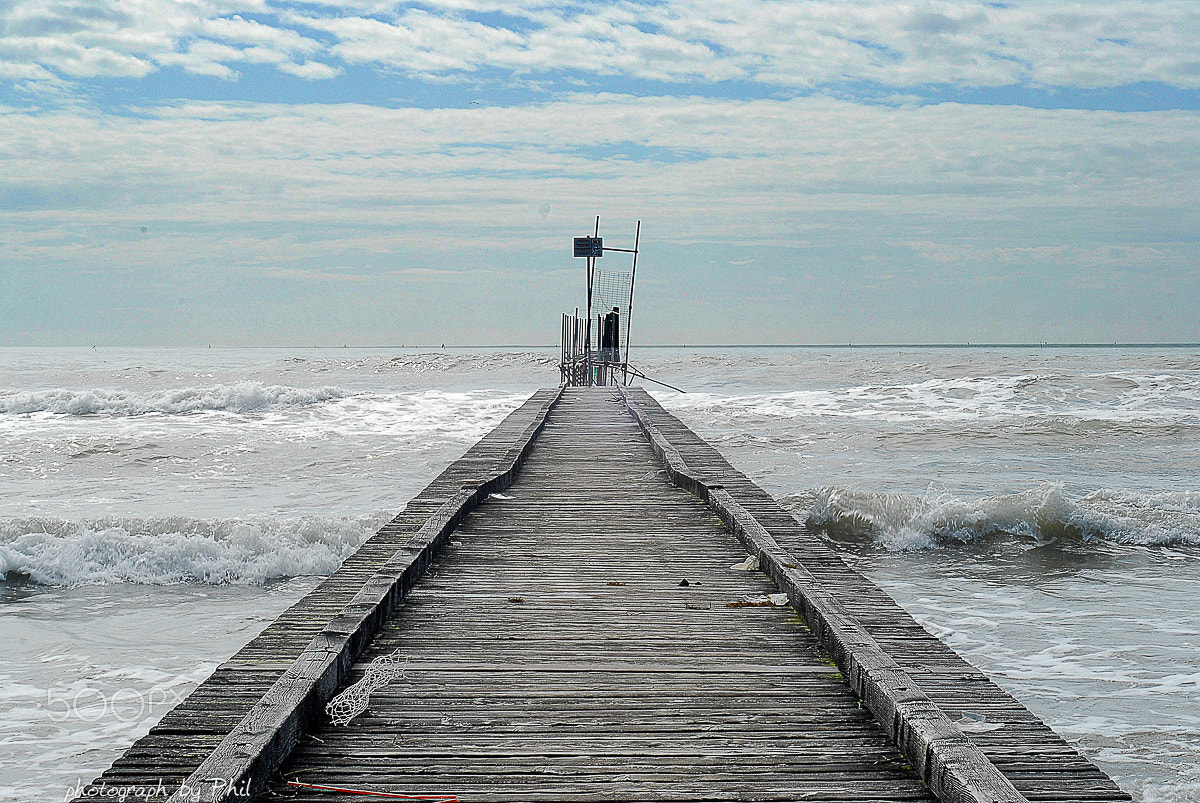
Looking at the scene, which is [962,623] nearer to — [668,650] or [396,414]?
[668,650]

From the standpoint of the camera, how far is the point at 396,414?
30828mm

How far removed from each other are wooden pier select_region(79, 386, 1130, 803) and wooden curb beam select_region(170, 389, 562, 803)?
10 millimetres

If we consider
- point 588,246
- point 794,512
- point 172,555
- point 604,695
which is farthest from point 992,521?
point 588,246

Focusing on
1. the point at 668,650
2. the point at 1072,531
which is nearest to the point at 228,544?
the point at 668,650

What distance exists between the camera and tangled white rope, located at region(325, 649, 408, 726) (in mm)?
3172

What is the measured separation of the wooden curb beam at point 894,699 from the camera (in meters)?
2.46

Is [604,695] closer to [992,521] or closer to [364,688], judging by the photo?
[364,688]

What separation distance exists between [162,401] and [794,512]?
28006 millimetres

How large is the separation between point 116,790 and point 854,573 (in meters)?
3.56

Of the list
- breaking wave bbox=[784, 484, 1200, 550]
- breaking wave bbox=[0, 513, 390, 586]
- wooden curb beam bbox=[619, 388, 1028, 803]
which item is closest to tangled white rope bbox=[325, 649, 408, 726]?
wooden curb beam bbox=[619, 388, 1028, 803]

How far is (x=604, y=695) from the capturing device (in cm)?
341

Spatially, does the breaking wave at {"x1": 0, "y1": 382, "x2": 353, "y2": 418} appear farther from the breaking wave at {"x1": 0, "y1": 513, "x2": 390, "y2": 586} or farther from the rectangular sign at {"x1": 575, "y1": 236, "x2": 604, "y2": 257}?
the breaking wave at {"x1": 0, "y1": 513, "x2": 390, "y2": 586}

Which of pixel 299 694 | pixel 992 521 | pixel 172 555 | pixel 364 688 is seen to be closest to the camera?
pixel 299 694

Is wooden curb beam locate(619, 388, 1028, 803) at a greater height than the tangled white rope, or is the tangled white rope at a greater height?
wooden curb beam locate(619, 388, 1028, 803)
